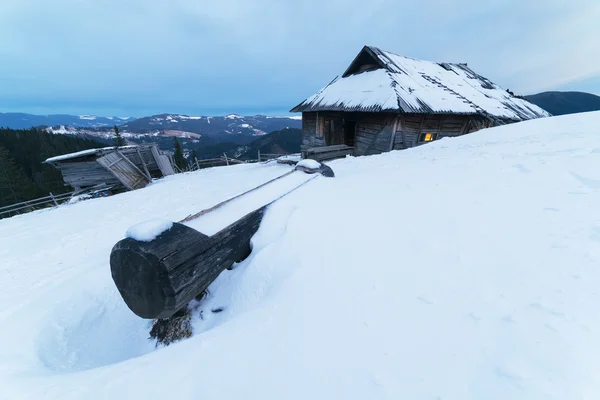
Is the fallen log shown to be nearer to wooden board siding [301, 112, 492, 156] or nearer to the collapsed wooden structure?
wooden board siding [301, 112, 492, 156]

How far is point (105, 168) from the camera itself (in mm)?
12031

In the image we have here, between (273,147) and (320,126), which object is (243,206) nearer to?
(320,126)

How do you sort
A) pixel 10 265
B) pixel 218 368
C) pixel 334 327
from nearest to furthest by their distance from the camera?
pixel 218 368 < pixel 334 327 < pixel 10 265

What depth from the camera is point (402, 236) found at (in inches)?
102

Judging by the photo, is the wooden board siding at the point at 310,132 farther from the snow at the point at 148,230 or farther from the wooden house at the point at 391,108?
the snow at the point at 148,230

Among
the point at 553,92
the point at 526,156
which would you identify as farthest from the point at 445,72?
the point at 553,92

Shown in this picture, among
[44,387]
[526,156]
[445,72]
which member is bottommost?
[44,387]

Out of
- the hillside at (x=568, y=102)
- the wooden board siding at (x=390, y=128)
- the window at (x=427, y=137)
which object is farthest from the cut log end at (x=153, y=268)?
the hillside at (x=568, y=102)

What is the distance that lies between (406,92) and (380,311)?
41.8ft

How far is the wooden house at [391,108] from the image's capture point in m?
11.6

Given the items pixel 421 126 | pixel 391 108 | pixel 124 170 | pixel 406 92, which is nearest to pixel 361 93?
pixel 406 92

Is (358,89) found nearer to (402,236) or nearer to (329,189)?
(329,189)

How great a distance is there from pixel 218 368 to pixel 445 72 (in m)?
22.0

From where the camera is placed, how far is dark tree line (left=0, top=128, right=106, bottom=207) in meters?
35.3
